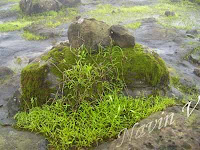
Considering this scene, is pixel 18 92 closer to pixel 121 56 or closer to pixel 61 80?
pixel 61 80

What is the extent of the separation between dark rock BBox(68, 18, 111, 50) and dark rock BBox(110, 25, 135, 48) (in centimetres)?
15

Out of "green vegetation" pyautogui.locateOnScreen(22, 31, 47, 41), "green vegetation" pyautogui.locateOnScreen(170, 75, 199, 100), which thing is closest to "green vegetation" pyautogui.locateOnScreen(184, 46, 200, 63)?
"green vegetation" pyautogui.locateOnScreen(170, 75, 199, 100)

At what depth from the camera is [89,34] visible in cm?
556

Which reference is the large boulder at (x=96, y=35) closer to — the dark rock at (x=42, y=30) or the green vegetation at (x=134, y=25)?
the dark rock at (x=42, y=30)

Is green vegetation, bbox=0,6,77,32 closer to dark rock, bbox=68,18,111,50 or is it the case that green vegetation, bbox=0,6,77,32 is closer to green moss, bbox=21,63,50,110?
dark rock, bbox=68,18,111,50

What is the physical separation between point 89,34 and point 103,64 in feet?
2.46

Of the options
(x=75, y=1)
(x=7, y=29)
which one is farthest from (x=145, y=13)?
(x=7, y=29)

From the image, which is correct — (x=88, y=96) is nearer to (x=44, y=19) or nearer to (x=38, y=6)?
(x=44, y=19)

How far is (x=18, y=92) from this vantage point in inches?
234

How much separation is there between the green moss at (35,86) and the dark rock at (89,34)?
2.97 feet

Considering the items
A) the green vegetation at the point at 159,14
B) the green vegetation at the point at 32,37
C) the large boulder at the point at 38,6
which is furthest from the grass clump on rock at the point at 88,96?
the large boulder at the point at 38,6

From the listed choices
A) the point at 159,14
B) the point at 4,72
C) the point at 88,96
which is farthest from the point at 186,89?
the point at 159,14

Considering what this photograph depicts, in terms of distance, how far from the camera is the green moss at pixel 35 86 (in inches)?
206

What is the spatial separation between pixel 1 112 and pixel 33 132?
2.20m
